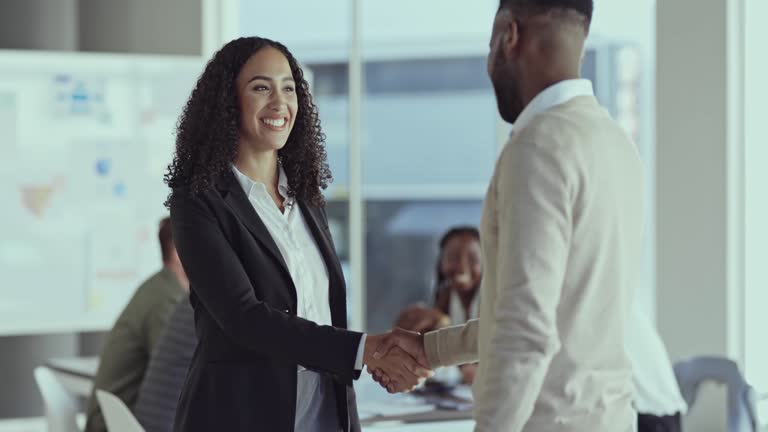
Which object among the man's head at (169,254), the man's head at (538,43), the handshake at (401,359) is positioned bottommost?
the handshake at (401,359)

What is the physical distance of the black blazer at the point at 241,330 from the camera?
207cm

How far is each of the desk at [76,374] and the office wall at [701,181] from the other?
293cm

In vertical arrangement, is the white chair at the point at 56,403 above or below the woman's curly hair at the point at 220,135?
below

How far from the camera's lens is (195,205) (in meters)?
2.12

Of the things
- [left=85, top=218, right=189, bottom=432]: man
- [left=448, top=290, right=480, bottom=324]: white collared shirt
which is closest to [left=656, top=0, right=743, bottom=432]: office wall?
[left=448, top=290, right=480, bottom=324]: white collared shirt

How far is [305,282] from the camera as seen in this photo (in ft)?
7.13

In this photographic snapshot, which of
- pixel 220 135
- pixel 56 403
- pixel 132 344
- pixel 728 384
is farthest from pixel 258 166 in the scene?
pixel 728 384

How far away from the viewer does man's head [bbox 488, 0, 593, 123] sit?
180 cm

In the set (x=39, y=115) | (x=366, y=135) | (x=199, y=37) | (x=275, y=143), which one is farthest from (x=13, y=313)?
(x=275, y=143)

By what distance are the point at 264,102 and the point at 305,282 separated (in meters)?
0.39

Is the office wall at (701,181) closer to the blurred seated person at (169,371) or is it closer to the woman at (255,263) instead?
the blurred seated person at (169,371)

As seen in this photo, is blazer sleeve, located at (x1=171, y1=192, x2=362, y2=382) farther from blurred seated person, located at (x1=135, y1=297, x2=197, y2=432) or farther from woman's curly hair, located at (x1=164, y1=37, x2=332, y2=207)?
blurred seated person, located at (x1=135, y1=297, x2=197, y2=432)

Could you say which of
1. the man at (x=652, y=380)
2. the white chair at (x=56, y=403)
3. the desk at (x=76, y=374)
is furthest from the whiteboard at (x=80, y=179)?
the man at (x=652, y=380)

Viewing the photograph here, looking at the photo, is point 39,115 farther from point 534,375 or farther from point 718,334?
point 534,375
